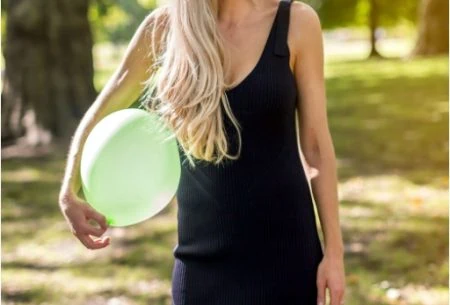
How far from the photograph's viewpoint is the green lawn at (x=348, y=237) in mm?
4961

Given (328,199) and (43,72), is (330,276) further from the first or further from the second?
(43,72)

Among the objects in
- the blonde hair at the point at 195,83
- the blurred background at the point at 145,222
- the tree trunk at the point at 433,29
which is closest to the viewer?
the blonde hair at the point at 195,83

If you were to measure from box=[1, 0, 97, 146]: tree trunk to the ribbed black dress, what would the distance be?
728 centimetres

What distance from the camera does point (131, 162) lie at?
2.32m

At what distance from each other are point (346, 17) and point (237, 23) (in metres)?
33.5

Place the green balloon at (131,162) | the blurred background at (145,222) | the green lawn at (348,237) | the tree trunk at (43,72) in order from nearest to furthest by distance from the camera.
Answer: the green balloon at (131,162) < the green lawn at (348,237) < the blurred background at (145,222) < the tree trunk at (43,72)

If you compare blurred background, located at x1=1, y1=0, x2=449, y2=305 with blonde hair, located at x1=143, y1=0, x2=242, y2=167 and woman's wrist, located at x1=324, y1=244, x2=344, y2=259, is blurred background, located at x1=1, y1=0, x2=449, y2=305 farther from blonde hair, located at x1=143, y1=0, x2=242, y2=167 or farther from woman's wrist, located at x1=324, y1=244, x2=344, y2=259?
blonde hair, located at x1=143, y1=0, x2=242, y2=167

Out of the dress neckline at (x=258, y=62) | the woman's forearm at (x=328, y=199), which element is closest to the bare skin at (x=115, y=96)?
the dress neckline at (x=258, y=62)

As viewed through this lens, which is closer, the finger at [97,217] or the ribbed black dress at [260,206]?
the ribbed black dress at [260,206]

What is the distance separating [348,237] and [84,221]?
12.0 feet

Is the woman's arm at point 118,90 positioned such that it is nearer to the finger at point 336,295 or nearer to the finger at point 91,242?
the finger at point 91,242

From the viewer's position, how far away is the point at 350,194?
7000 mm

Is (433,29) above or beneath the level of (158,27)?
beneath

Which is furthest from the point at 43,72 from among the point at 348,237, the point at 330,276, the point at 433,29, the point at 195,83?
the point at 433,29
